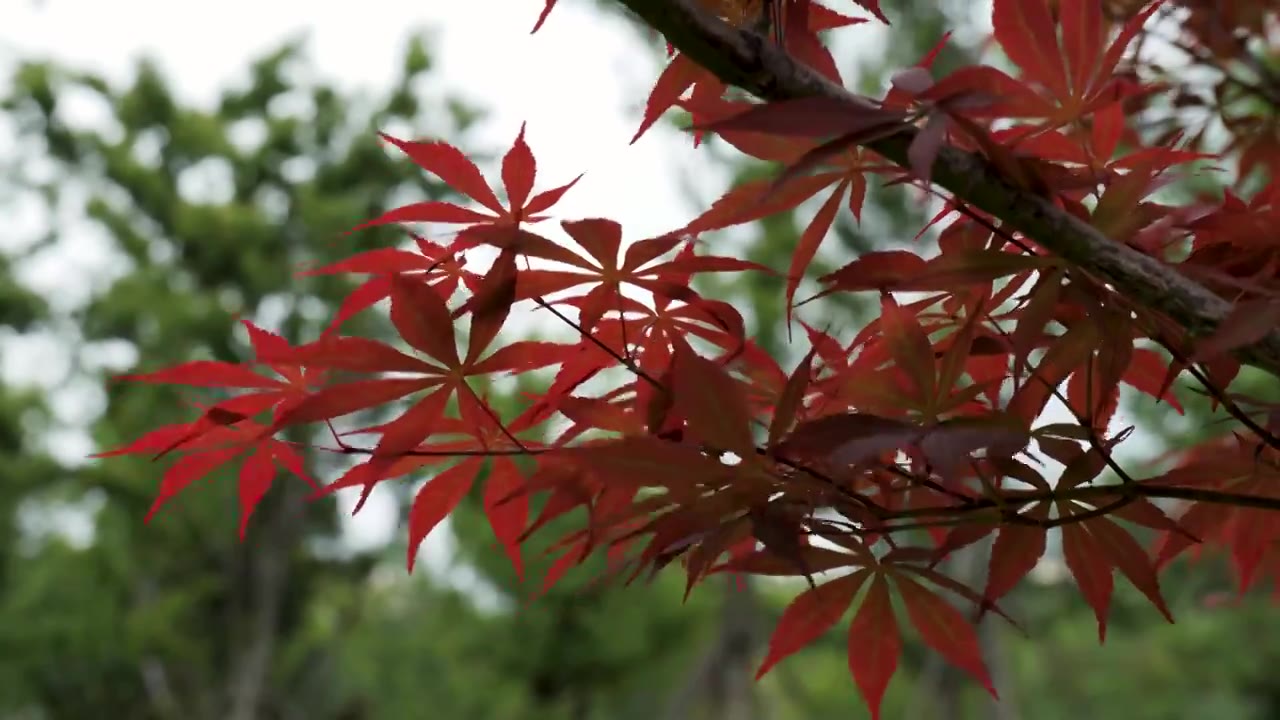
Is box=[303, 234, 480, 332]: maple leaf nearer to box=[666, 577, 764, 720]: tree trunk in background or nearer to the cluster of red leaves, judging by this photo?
the cluster of red leaves

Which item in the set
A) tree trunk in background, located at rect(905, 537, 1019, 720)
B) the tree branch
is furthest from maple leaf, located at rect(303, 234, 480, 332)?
tree trunk in background, located at rect(905, 537, 1019, 720)

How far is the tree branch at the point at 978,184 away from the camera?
1.06 ft

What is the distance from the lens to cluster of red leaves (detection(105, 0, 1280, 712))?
0.32 meters

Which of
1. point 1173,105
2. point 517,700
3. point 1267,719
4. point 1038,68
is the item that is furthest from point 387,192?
point 1267,719

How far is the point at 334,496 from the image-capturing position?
5137 mm

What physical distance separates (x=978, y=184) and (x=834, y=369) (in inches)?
5.5

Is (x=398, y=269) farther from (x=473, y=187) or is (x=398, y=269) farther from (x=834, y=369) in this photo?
(x=834, y=369)

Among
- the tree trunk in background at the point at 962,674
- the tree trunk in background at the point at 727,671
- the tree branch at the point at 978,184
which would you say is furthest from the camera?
the tree trunk in background at the point at 727,671

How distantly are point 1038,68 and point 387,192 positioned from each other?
494 centimetres

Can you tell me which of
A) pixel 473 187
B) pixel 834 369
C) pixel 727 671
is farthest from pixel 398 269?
pixel 727 671

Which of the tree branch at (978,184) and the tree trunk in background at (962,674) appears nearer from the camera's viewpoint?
the tree branch at (978,184)

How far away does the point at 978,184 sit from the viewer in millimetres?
325

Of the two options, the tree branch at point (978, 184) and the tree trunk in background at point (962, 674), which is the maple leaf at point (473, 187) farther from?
the tree trunk in background at point (962, 674)

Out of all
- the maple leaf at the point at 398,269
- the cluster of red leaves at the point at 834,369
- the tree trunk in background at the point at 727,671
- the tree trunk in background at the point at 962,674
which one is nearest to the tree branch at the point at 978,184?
the cluster of red leaves at the point at 834,369
